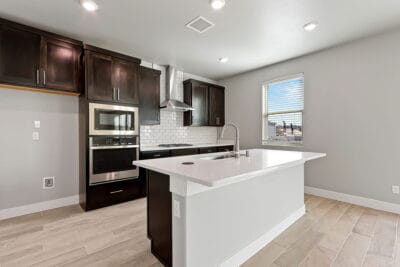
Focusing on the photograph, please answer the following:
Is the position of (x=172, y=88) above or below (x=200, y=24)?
below

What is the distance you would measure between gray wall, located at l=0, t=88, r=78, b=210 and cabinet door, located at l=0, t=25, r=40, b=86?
1.28 feet

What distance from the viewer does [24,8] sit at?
2.21 metres

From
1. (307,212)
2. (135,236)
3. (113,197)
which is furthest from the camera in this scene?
(113,197)

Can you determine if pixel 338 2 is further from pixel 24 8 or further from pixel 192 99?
pixel 24 8

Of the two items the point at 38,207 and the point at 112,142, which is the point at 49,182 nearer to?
the point at 38,207

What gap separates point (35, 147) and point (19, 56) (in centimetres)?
128

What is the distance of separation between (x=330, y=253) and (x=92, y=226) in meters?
2.69

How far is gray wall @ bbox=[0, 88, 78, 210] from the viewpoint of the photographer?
263 centimetres

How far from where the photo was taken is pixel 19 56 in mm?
2447

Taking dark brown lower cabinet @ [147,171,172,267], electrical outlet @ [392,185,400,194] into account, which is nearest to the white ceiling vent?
dark brown lower cabinet @ [147,171,172,267]

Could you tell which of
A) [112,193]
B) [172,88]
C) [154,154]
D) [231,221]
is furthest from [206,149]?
[231,221]

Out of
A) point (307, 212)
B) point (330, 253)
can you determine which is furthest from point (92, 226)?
point (307, 212)

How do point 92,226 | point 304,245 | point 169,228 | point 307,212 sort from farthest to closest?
point 307,212 < point 92,226 < point 304,245 < point 169,228

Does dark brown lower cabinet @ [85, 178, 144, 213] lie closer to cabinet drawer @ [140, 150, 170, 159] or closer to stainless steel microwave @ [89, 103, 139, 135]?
cabinet drawer @ [140, 150, 170, 159]
